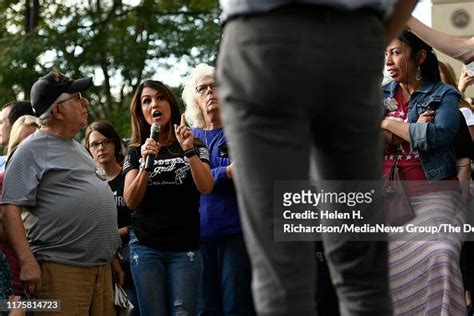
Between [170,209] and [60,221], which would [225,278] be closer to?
[170,209]

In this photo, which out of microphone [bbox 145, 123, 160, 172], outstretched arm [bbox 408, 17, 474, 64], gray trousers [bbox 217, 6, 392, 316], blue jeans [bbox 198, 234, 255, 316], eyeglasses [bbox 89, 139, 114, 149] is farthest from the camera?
eyeglasses [bbox 89, 139, 114, 149]

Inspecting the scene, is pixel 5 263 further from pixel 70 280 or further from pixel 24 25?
pixel 24 25

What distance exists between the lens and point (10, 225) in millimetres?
5898

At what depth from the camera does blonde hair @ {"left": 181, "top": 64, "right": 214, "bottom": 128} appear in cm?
693

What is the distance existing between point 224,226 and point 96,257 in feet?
2.92

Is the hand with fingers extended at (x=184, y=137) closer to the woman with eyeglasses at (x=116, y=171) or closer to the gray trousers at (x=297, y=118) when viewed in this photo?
the woman with eyeglasses at (x=116, y=171)

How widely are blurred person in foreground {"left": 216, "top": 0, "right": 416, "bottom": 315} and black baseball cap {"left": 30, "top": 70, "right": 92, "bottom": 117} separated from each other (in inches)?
168

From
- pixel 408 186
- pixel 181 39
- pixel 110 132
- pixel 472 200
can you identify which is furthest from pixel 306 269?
pixel 181 39

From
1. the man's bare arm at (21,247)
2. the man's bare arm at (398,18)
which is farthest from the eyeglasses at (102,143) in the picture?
the man's bare arm at (398,18)

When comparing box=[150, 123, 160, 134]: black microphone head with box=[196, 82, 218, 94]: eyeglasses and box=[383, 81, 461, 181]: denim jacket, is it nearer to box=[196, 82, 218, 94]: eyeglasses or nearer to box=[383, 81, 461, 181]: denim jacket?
box=[196, 82, 218, 94]: eyeglasses

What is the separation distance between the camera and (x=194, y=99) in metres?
6.98

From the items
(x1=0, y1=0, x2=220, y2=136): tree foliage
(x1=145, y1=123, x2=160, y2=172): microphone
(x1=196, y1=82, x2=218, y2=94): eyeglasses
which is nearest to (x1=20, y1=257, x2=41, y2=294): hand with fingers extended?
(x1=145, y1=123, x2=160, y2=172): microphone

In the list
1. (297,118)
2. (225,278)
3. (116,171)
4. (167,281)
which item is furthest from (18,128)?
(297,118)

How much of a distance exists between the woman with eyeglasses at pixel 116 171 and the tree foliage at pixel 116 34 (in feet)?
25.1
